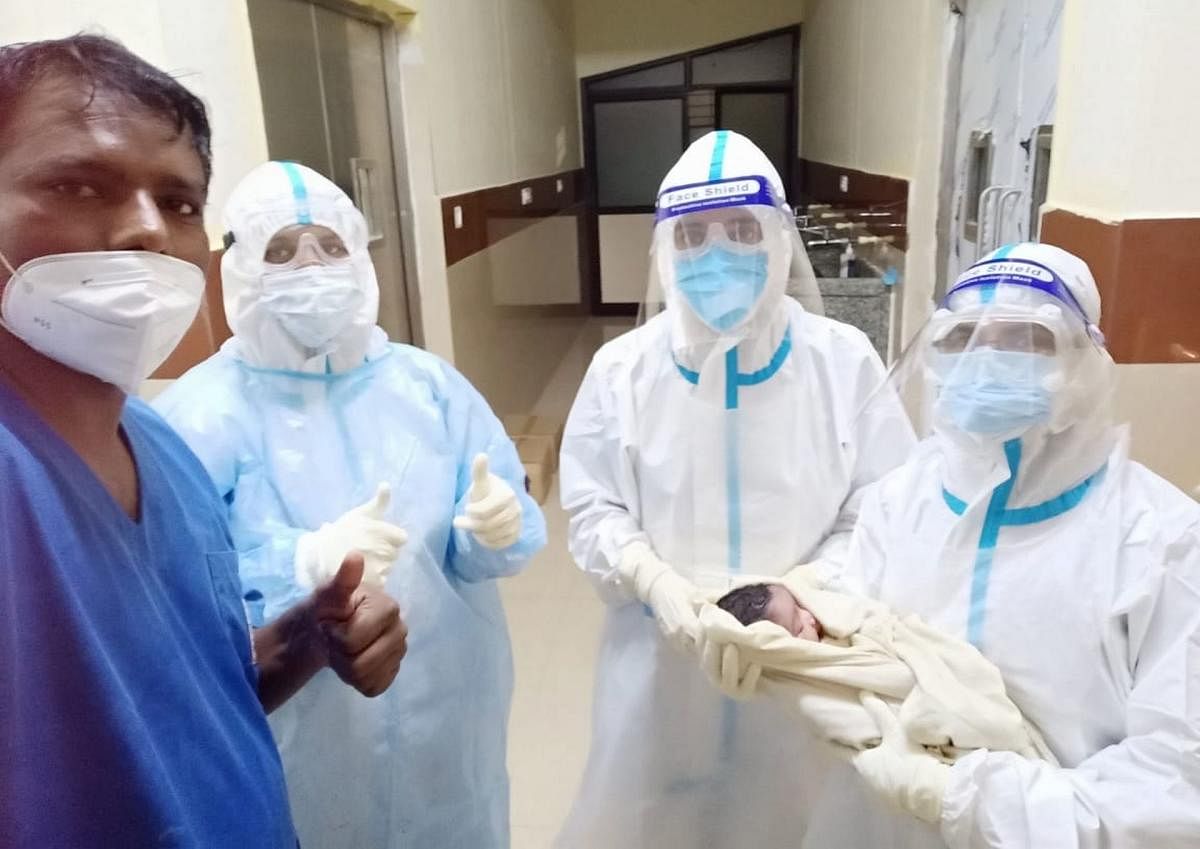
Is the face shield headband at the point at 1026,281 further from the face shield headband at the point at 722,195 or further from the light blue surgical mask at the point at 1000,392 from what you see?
the face shield headband at the point at 722,195

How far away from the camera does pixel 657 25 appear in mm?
6711

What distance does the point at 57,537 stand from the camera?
2.15ft

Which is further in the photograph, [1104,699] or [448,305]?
[448,305]

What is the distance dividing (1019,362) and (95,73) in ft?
3.26

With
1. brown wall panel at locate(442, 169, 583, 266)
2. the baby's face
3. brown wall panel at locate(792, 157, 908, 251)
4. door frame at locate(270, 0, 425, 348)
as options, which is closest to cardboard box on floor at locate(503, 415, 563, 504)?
door frame at locate(270, 0, 425, 348)

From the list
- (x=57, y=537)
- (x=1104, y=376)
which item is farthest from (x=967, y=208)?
(x=57, y=537)

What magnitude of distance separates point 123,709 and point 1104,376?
1.07 m

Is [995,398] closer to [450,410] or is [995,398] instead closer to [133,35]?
[450,410]

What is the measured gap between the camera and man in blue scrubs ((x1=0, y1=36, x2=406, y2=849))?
63 centimetres

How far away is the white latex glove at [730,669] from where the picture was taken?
1176 millimetres

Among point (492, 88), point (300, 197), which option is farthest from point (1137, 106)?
point (492, 88)

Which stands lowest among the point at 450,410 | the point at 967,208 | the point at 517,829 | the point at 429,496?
the point at 517,829

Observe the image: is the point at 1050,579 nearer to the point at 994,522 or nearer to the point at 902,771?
the point at 994,522

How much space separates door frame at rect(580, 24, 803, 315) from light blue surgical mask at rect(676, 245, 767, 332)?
5.16 meters
